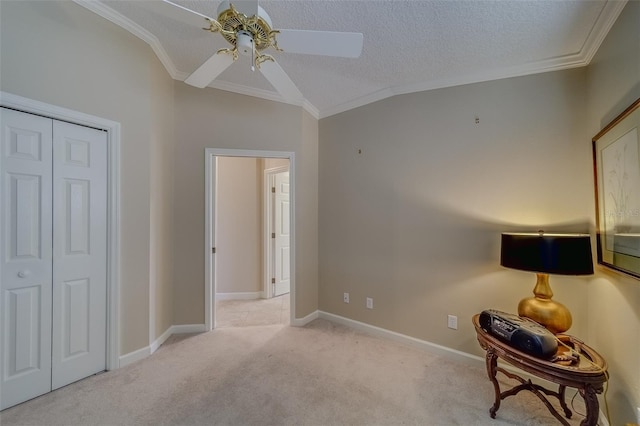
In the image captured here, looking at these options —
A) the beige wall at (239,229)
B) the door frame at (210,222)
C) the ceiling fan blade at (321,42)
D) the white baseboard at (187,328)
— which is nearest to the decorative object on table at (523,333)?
the ceiling fan blade at (321,42)

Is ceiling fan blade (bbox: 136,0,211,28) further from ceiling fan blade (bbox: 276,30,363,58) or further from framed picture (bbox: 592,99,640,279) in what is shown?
framed picture (bbox: 592,99,640,279)

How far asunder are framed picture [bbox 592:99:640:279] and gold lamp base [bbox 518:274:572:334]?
35cm

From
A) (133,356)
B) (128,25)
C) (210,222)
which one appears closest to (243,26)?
(128,25)

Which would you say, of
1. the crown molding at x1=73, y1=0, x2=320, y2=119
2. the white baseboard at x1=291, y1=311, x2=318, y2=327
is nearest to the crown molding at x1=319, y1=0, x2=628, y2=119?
the crown molding at x1=73, y1=0, x2=320, y2=119

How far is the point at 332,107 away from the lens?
303 centimetres

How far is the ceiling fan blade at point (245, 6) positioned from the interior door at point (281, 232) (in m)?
2.71

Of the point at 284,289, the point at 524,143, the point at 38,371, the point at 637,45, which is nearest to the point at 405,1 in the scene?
the point at 637,45

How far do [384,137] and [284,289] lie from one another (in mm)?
2841

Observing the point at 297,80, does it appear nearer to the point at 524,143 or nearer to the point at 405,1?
the point at 405,1

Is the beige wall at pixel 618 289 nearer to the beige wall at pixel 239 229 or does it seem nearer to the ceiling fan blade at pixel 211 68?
the ceiling fan blade at pixel 211 68

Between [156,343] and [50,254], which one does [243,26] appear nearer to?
[50,254]

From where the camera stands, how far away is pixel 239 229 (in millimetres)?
3930

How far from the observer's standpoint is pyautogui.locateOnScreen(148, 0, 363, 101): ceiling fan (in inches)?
47.4

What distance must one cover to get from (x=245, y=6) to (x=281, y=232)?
3072mm
